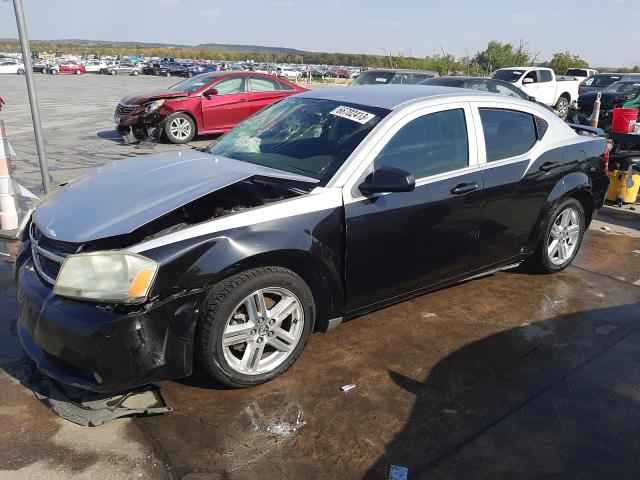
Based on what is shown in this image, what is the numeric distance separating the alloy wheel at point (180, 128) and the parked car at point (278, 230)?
7.72 meters

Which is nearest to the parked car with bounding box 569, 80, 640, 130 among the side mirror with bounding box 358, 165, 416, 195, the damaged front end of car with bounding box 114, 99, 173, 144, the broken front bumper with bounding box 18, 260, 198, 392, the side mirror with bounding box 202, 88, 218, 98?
the side mirror with bounding box 202, 88, 218, 98

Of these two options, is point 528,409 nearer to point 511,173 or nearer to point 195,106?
point 511,173

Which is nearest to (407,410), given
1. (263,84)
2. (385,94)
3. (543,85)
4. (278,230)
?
(278,230)

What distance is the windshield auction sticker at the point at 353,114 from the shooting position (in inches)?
148

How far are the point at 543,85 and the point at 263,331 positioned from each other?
62.6 feet

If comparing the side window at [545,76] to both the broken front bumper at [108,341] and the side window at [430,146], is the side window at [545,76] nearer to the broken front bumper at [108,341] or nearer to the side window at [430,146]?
the side window at [430,146]

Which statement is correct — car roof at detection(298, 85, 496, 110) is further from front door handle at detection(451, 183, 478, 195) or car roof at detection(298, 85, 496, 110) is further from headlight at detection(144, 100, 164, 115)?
headlight at detection(144, 100, 164, 115)

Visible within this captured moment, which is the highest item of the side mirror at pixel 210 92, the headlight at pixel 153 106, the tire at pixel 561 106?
the side mirror at pixel 210 92

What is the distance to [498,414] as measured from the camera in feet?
10.1

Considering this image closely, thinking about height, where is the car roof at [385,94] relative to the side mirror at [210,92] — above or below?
above

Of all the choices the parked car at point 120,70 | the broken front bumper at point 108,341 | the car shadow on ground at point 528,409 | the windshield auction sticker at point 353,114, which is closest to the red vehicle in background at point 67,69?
the parked car at point 120,70

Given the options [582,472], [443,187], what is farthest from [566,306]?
[582,472]

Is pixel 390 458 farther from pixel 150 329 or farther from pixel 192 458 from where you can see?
pixel 150 329

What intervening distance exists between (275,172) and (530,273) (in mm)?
2899
